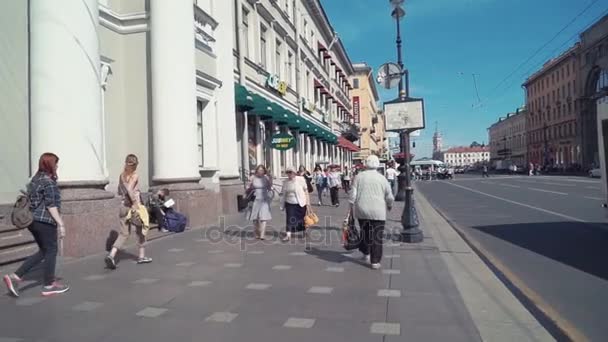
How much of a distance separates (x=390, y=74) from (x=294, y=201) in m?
3.40

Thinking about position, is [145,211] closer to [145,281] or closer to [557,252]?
[145,281]

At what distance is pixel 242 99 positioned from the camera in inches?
666

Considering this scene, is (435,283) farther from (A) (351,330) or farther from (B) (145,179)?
(B) (145,179)

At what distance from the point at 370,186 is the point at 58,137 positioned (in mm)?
5325

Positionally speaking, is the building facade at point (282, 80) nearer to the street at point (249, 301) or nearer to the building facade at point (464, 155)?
the street at point (249, 301)

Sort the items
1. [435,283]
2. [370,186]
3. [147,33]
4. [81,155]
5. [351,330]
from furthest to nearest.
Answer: [147,33] → [81,155] → [370,186] → [435,283] → [351,330]

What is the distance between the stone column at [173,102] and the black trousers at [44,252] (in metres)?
5.39

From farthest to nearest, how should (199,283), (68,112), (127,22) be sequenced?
(127,22), (68,112), (199,283)

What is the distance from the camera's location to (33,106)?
7906 mm

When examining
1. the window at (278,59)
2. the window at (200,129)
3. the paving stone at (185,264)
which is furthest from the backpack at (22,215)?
the window at (278,59)

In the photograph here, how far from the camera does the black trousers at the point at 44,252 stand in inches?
221

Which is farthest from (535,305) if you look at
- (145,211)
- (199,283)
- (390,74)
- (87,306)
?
(390,74)

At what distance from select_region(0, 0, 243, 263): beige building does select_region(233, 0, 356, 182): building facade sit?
297 cm

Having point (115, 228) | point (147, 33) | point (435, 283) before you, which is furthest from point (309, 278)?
point (147, 33)
